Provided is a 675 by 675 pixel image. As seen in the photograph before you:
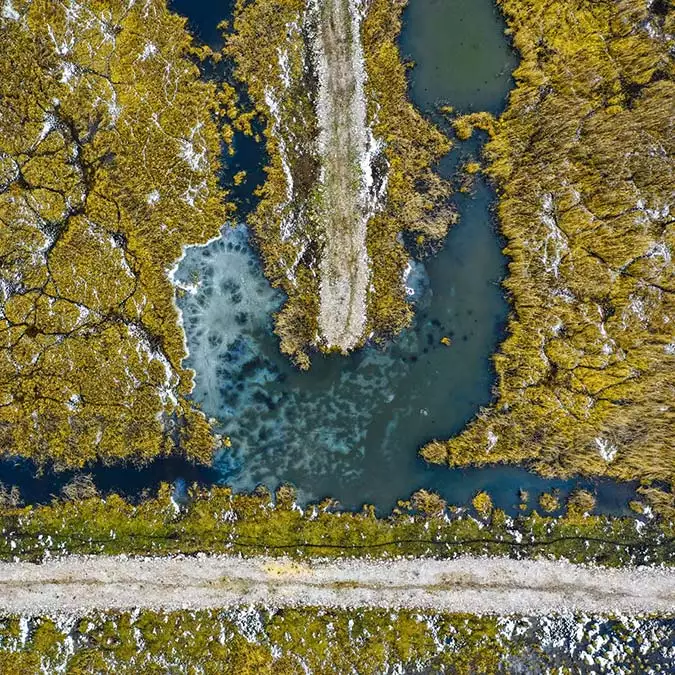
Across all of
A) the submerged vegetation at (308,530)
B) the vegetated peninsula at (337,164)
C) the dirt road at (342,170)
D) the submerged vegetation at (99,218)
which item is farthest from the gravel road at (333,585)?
the dirt road at (342,170)

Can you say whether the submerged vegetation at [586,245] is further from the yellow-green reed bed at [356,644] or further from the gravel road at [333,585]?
the yellow-green reed bed at [356,644]

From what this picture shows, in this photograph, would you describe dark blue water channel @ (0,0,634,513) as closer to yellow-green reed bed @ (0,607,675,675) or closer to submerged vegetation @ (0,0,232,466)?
submerged vegetation @ (0,0,232,466)

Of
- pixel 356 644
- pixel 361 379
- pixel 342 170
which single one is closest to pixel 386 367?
pixel 361 379

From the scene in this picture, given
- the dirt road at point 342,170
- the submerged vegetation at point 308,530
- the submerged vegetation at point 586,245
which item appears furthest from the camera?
the submerged vegetation at point 308,530

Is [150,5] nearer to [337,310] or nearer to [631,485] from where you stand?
[337,310]

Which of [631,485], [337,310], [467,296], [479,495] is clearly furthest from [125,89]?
[631,485]

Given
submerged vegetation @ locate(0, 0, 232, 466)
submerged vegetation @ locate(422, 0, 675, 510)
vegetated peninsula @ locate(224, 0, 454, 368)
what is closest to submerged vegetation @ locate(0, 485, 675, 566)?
submerged vegetation @ locate(422, 0, 675, 510)
